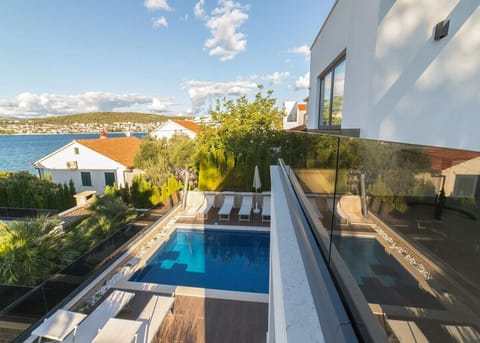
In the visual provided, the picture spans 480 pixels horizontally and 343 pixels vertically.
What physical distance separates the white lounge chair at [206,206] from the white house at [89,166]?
38.5ft

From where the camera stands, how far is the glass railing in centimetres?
54

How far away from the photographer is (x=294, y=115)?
28734 millimetres

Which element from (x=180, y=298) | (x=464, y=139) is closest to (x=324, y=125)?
(x=464, y=139)

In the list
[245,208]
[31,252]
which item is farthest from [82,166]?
[245,208]

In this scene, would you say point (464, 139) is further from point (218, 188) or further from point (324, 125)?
point (218, 188)

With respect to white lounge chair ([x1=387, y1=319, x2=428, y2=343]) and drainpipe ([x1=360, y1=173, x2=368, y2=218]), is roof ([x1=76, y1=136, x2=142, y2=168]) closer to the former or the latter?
drainpipe ([x1=360, y1=173, x2=368, y2=218])

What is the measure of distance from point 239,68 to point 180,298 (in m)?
25.8

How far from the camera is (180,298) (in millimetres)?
5918

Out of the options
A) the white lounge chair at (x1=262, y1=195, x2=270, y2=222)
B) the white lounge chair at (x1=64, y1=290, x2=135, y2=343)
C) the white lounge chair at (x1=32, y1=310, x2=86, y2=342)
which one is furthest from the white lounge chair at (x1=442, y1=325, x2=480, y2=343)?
the white lounge chair at (x1=262, y1=195, x2=270, y2=222)

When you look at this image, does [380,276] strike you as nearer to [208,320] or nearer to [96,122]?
[208,320]

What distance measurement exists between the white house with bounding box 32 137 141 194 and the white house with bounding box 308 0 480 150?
20554mm

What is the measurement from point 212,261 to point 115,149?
63.0ft

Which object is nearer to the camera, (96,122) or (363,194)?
(363,194)

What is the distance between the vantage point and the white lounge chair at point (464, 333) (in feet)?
1.64
